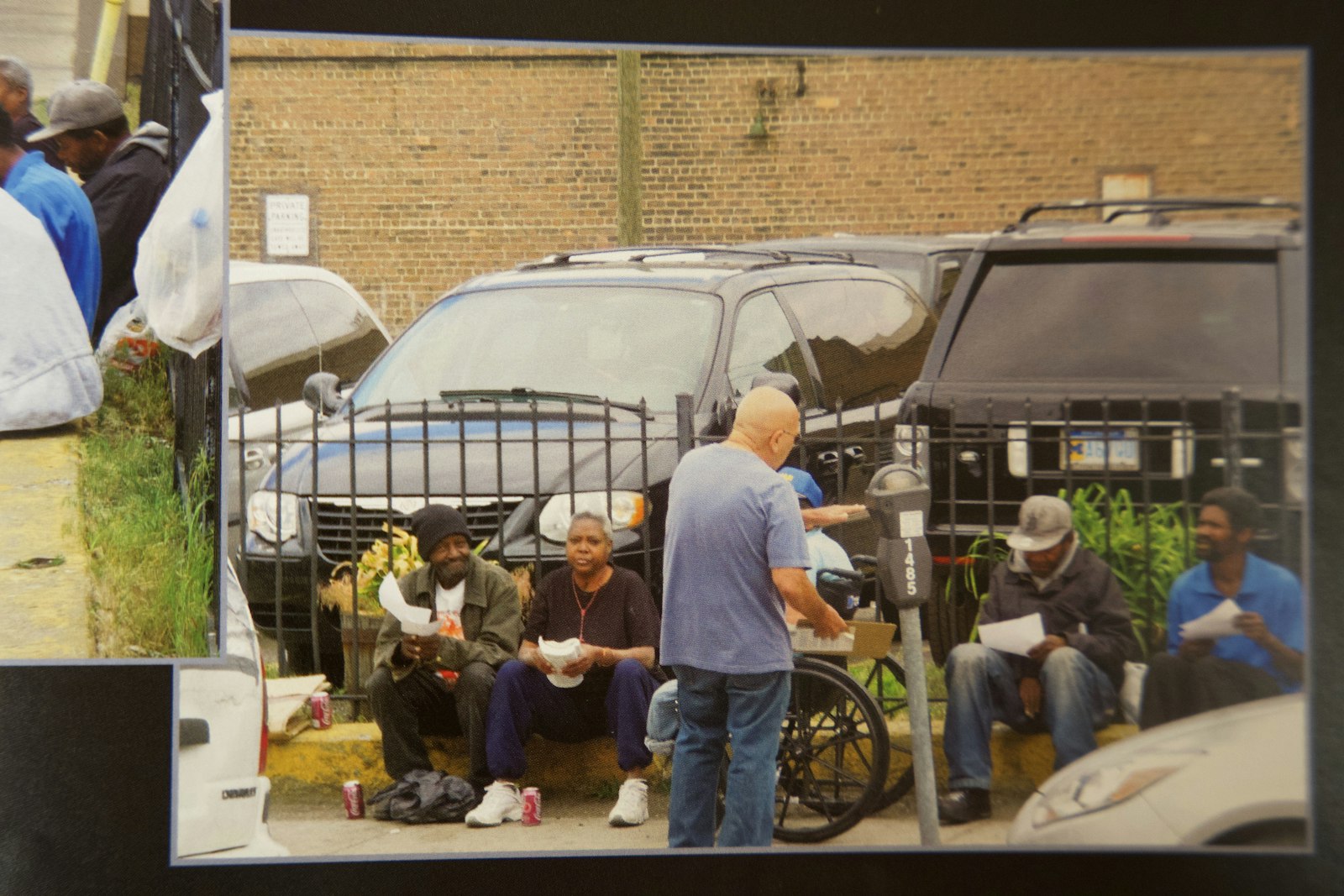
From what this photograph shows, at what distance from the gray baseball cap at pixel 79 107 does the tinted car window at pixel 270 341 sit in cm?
78

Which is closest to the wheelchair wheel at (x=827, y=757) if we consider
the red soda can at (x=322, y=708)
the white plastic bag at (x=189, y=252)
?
the red soda can at (x=322, y=708)

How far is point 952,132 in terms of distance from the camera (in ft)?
14.0

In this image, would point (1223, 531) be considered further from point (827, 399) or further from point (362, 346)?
point (362, 346)

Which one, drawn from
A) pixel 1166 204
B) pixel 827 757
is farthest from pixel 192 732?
pixel 1166 204

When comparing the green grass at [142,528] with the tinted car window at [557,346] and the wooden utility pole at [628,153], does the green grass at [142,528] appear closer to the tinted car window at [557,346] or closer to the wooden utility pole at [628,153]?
the tinted car window at [557,346]

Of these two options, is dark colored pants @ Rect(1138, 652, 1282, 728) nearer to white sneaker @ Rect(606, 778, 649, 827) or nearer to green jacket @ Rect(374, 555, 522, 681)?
white sneaker @ Rect(606, 778, 649, 827)

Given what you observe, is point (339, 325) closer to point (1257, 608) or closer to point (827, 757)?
point (827, 757)

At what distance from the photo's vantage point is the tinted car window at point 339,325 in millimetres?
4305

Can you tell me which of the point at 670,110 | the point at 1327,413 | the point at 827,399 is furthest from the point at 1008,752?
the point at 670,110

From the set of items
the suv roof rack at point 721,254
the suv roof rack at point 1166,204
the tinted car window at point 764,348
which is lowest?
the tinted car window at point 764,348

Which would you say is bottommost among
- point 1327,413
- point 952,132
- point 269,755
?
point 269,755

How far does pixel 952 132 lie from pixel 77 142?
10.4ft

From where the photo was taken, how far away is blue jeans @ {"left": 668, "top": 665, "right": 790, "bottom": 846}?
3877mm

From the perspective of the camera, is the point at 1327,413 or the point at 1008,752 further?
the point at 1327,413
